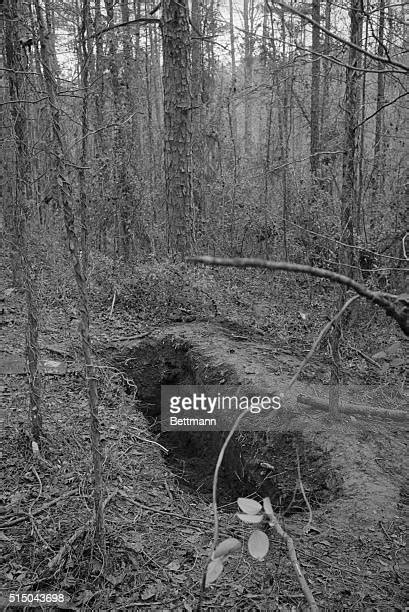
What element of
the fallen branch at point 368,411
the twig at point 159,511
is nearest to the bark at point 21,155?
the twig at point 159,511

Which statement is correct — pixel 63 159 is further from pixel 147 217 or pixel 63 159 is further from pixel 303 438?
pixel 147 217

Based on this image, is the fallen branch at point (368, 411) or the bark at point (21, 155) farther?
the fallen branch at point (368, 411)

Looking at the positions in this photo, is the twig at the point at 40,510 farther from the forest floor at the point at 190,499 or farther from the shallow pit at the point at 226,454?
the shallow pit at the point at 226,454

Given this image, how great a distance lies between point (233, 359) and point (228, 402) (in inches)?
27.0

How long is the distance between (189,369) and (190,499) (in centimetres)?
277

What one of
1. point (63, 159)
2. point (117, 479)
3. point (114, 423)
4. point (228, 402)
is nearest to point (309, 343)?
point (228, 402)

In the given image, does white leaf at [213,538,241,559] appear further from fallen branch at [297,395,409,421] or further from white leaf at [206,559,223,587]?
fallen branch at [297,395,409,421]

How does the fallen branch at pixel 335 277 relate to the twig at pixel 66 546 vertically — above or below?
above

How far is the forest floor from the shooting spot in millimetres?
3217

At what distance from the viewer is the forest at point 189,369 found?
3123mm

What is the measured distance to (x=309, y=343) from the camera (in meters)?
7.62

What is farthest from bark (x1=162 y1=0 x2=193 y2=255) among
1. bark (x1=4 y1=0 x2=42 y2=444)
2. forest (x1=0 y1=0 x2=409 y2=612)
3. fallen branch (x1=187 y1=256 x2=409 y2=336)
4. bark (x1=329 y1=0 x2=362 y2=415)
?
fallen branch (x1=187 y1=256 x2=409 y2=336)

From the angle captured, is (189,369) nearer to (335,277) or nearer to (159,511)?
(159,511)

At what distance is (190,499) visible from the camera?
4.59m
